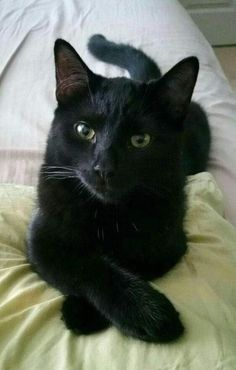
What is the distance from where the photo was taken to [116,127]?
83 cm

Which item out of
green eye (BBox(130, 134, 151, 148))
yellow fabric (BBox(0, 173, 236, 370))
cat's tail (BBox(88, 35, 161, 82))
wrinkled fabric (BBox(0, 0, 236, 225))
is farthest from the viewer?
cat's tail (BBox(88, 35, 161, 82))

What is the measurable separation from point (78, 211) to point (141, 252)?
0.50 feet

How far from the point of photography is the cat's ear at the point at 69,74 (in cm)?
89

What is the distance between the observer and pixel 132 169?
0.83 meters

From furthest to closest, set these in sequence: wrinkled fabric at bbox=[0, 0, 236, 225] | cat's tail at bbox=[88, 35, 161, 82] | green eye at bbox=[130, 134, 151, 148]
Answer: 1. cat's tail at bbox=[88, 35, 161, 82]
2. wrinkled fabric at bbox=[0, 0, 236, 225]
3. green eye at bbox=[130, 134, 151, 148]

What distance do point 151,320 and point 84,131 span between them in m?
0.37

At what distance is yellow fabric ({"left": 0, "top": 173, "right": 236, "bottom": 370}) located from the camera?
28.5 inches

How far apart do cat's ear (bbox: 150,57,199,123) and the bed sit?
29cm

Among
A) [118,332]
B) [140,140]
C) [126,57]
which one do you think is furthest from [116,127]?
[126,57]

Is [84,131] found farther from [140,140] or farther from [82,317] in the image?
[82,317]

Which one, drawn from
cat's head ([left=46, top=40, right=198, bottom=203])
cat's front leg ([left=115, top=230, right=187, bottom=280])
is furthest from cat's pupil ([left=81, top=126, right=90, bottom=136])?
cat's front leg ([left=115, top=230, right=187, bottom=280])

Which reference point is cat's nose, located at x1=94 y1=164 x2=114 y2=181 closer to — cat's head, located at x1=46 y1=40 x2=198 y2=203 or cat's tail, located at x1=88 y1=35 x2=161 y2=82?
cat's head, located at x1=46 y1=40 x2=198 y2=203

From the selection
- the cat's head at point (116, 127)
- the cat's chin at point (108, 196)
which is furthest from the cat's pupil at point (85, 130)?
the cat's chin at point (108, 196)

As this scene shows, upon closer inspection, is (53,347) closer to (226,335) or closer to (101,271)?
(101,271)
